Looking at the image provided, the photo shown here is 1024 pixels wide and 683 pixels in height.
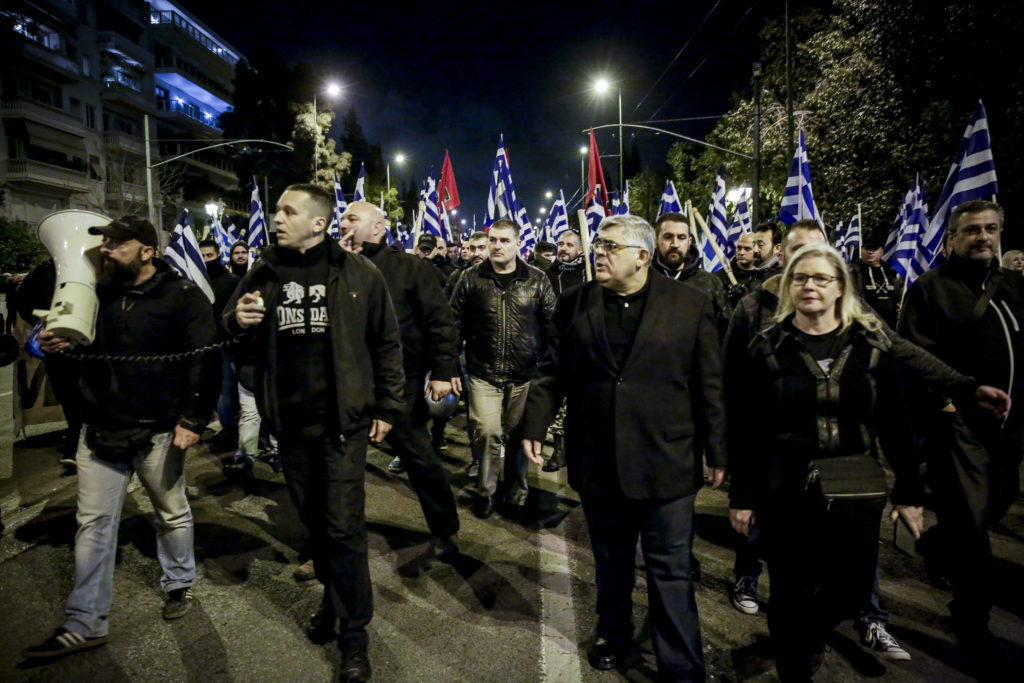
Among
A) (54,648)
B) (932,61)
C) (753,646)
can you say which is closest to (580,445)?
(753,646)

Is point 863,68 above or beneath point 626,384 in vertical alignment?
above

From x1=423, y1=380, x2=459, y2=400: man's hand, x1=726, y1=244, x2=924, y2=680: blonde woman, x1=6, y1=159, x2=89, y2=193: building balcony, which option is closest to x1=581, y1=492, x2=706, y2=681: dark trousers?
x1=726, y1=244, x2=924, y2=680: blonde woman

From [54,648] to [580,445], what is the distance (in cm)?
284

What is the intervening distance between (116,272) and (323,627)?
224 centimetres

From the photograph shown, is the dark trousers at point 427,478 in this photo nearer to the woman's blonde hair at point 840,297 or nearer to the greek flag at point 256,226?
the woman's blonde hair at point 840,297

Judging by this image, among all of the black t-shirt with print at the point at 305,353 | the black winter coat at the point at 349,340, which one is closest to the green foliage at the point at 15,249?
the black winter coat at the point at 349,340

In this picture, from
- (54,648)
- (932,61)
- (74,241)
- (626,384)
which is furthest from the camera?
(932,61)

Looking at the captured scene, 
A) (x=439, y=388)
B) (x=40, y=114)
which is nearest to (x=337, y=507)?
(x=439, y=388)

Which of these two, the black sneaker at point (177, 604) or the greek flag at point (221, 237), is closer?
the black sneaker at point (177, 604)

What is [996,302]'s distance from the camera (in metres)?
3.65

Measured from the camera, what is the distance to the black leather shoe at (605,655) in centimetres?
321

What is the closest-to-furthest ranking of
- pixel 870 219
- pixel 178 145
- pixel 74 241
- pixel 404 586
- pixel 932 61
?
pixel 74 241 < pixel 404 586 < pixel 932 61 < pixel 870 219 < pixel 178 145

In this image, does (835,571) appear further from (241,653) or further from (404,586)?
(241,653)

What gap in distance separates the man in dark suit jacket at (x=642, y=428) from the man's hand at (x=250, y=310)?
60.4 inches
